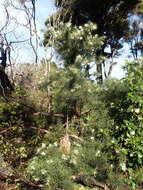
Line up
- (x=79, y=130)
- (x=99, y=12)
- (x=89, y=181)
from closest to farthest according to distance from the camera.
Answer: (x=89, y=181) < (x=79, y=130) < (x=99, y=12)

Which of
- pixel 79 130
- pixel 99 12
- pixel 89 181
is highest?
pixel 99 12

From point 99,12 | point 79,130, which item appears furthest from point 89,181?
point 99,12

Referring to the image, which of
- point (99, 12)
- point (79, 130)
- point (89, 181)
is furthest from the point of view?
point (99, 12)

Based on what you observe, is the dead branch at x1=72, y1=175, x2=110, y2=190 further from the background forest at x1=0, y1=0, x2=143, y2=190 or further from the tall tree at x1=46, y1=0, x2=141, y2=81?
the tall tree at x1=46, y1=0, x2=141, y2=81

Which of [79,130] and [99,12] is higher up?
[99,12]

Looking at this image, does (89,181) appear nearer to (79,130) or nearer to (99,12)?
(79,130)

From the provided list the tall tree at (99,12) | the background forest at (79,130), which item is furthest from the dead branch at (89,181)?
the tall tree at (99,12)

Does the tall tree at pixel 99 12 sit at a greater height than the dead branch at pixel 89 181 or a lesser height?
greater

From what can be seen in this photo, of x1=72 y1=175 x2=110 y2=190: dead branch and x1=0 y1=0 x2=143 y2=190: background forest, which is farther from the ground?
x1=0 y1=0 x2=143 y2=190: background forest

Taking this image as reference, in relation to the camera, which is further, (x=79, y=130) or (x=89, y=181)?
(x=79, y=130)

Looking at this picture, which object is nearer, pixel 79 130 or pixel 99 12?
pixel 79 130

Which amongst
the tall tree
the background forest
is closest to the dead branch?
the background forest

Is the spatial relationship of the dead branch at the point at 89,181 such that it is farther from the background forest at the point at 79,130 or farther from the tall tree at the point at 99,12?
the tall tree at the point at 99,12

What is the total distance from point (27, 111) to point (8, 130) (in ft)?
1.10
